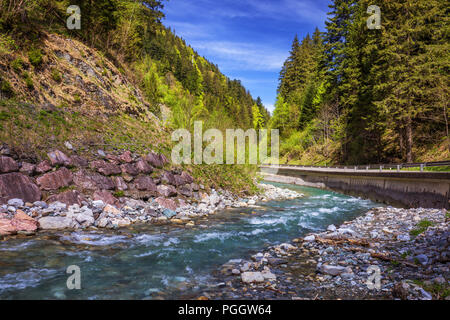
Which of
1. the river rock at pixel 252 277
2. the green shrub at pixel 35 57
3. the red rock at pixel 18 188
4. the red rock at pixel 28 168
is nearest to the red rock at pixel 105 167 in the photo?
the red rock at pixel 28 168

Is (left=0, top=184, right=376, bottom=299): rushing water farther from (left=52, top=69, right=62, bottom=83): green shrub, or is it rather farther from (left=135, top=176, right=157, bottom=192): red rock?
(left=52, top=69, right=62, bottom=83): green shrub

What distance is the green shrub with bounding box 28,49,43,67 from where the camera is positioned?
12.7 meters

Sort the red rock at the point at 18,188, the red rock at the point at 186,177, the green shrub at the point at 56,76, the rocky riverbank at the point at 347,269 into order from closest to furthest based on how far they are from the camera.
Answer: the rocky riverbank at the point at 347,269 → the red rock at the point at 18,188 → the red rock at the point at 186,177 → the green shrub at the point at 56,76

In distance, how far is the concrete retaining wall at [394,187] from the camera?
40.5 ft

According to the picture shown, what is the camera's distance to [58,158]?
9539mm

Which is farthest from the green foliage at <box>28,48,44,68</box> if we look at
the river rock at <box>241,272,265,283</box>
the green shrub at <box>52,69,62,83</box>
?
the river rock at <box>241,272,265,283</box>

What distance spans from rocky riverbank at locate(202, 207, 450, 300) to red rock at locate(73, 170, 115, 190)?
6736 millimetres

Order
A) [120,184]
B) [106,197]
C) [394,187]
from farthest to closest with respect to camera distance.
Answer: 1. [394,187]
2. [120,184]
3. [106,197]

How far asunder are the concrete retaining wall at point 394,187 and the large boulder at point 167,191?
12.8 metres

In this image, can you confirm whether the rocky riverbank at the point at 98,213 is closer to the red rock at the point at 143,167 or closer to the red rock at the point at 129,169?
the red rock at the point at 129,169

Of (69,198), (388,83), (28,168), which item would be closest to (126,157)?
(69,198)

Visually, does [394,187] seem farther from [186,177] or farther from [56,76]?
[56,76]

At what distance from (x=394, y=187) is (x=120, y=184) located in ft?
53.5
